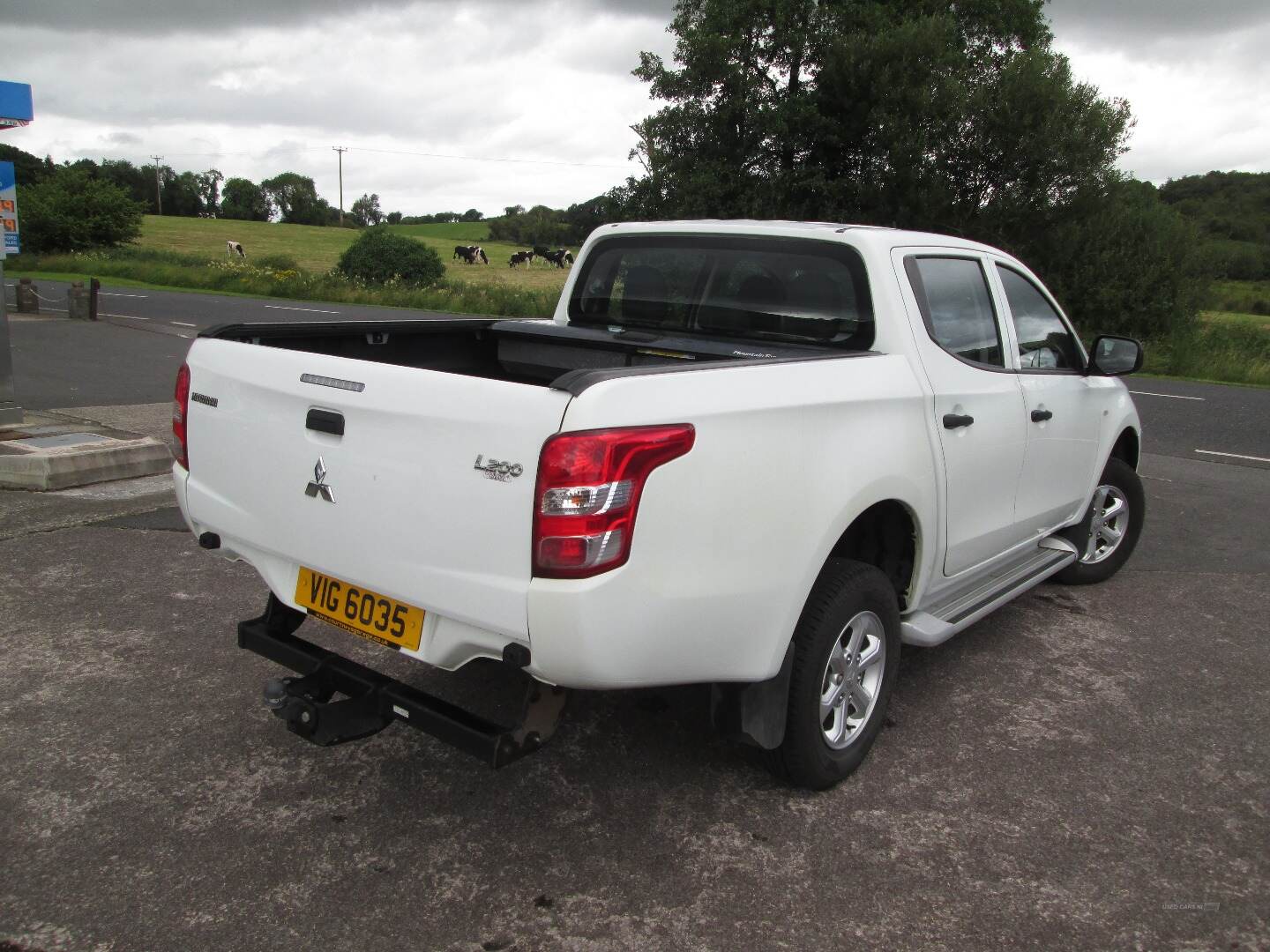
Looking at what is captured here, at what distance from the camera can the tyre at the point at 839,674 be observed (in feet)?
10.0

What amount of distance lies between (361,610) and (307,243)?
225ft

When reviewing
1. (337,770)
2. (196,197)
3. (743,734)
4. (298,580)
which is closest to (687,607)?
(743,734)

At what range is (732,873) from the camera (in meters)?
2.86

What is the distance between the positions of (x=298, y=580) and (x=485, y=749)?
2.86 feet

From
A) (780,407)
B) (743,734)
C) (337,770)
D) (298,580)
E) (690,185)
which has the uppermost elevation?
(690,185)

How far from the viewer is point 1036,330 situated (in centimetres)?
465

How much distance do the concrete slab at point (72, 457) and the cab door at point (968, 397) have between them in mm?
5634

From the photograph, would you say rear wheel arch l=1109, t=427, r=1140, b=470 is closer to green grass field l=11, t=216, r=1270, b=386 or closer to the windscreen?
the windscreen

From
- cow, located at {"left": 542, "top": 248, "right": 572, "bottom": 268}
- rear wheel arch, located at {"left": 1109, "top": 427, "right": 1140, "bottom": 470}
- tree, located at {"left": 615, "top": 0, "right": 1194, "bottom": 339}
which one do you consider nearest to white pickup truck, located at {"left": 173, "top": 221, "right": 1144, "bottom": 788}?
rear wheel arch, located at {"left": 1109, "top": 427, "right": 1140, "bottom": 470}

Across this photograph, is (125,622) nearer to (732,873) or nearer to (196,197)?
(732,873)

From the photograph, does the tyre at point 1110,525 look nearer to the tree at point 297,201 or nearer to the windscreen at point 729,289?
the windscreen at point 729,289

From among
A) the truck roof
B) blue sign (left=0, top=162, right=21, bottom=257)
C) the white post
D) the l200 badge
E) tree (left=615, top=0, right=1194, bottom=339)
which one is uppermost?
tree (left=615, top=0, right=1194, bottom=339)

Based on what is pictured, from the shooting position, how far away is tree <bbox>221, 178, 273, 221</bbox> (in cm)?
10525

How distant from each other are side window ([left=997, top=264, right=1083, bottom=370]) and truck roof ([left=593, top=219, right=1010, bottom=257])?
0.68ft
